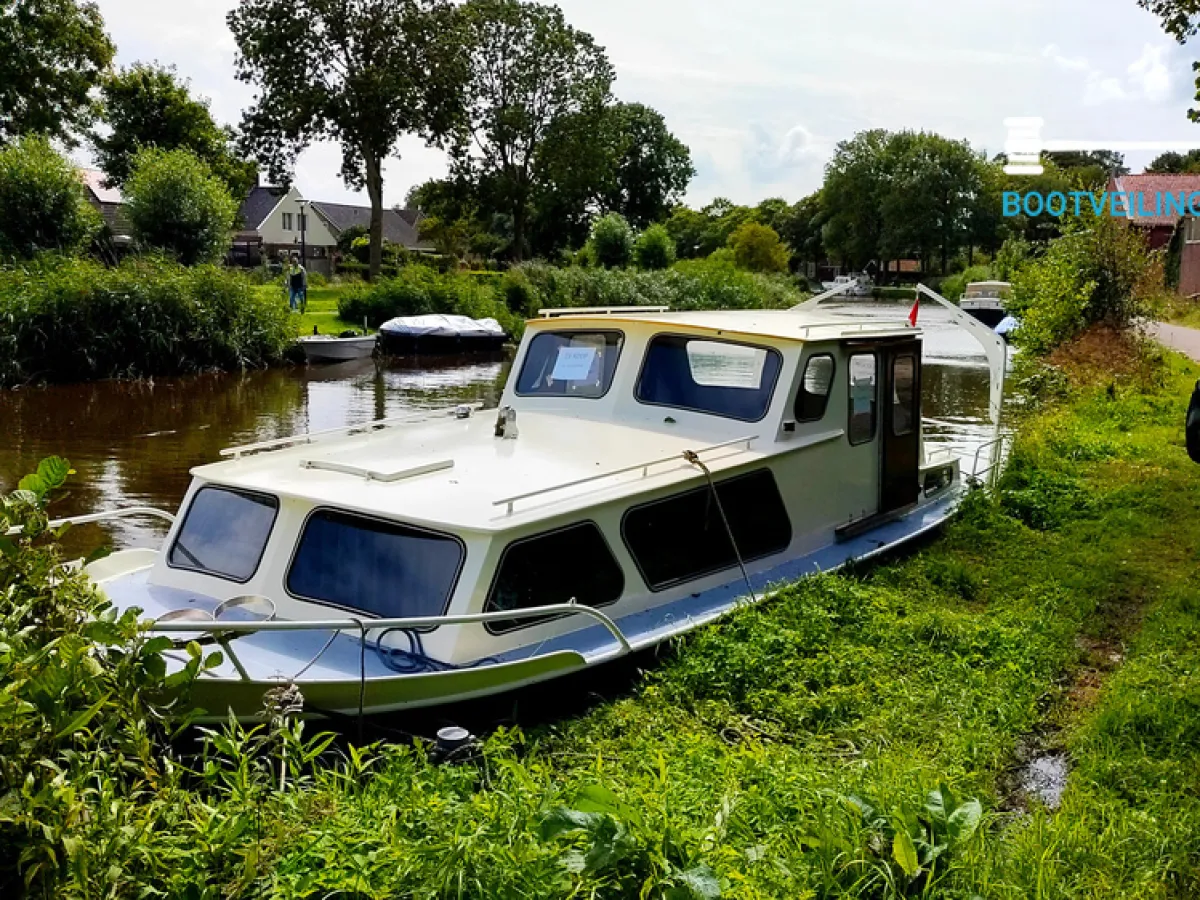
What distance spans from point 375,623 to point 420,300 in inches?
1141

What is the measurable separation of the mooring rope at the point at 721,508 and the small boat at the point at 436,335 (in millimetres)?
23680

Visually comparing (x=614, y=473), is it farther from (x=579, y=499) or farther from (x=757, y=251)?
(x=757, y=251)

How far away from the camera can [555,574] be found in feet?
21.9

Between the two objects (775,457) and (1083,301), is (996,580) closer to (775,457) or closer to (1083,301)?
(775,457)

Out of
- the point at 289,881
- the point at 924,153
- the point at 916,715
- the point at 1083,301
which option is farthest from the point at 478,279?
the point at 924,153

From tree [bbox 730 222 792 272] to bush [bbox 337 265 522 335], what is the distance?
2834cm

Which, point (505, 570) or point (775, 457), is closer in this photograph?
point (505, 570)

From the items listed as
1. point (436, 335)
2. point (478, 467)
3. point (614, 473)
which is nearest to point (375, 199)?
point (436, 335)

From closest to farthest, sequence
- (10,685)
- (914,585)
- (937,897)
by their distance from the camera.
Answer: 1. (10,685)
2. (937,897)
3. (914,585)

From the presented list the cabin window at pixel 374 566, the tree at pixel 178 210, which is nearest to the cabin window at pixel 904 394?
the cabin window at pixel 374 566

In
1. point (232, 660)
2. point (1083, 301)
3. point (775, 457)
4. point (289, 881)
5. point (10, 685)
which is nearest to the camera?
point (10, 685)

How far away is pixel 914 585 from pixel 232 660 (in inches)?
229

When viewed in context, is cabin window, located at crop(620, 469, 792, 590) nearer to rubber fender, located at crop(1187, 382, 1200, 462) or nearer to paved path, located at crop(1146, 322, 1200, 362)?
rubber fender, located at crop(1187, 382, 1200, 462)

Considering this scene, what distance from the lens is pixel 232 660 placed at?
535 centimetres
